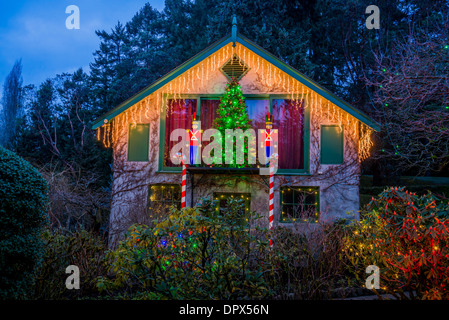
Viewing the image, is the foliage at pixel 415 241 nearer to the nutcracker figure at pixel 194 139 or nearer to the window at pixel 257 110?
the nutcracker figure at pixel 194 139

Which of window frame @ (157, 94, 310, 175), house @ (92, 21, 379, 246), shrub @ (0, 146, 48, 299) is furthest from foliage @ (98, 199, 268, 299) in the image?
window frame @ (157, 94, 310, 175)

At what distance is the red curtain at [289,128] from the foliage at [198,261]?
6987mm

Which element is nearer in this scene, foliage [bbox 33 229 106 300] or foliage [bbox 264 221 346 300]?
foliage [bbox 264 221 346 300]

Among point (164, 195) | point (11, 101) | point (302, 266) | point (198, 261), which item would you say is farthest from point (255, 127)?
point (11, 101)

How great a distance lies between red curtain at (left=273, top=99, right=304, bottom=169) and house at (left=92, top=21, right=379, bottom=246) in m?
0.03

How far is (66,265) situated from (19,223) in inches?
78.3

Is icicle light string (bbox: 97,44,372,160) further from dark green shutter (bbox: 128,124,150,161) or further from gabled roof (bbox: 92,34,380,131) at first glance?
gabled roof (bbox: 92,34,380,131)

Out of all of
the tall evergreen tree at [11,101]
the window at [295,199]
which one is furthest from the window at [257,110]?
the tall evergreen tree at [11,101]

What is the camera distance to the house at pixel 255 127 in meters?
11.1

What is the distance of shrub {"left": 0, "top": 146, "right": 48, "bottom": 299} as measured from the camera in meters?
4.35
